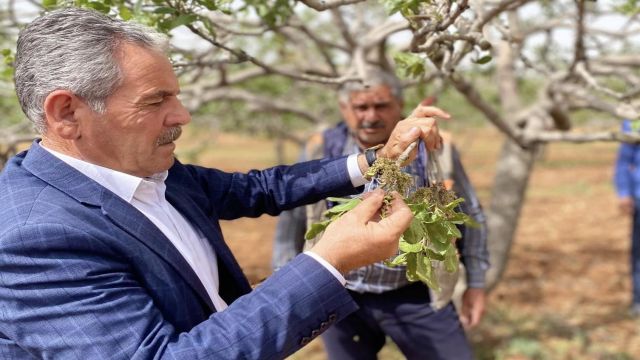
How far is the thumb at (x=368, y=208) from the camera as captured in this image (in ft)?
4.92

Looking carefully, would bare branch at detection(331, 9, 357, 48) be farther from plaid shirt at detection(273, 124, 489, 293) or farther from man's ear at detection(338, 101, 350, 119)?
plaid shirt at detection(273, 124, 489, 293)

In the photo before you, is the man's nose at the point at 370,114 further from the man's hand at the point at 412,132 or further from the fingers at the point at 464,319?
the fingers at the point at 464,319

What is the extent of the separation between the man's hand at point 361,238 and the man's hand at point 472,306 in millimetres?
1998

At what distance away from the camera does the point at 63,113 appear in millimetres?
1554

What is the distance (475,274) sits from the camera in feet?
10.7

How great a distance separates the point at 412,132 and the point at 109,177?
91 cm

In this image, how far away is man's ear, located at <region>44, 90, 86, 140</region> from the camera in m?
1.52

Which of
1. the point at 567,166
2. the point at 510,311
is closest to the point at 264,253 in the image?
the point at 510,311

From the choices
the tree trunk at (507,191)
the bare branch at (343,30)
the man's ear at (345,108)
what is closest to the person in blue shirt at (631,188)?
the tree trunk at (507,191)

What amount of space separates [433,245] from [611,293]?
21.4ft

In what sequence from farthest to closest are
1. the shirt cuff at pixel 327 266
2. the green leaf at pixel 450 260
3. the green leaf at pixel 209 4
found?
the green leaf at pixel 209 4 < the green leaf at pixel 450 260 < the shirt cuff at pixel 327 266

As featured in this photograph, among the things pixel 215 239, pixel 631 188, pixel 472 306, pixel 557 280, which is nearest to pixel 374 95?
pixel 472 306

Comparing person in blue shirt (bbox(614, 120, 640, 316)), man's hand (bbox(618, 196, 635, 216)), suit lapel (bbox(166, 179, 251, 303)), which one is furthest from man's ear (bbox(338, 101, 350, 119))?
man's hand (bbox(618, 196, 635, 216))

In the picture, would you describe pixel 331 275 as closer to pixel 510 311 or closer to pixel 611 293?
pixel 510 311
